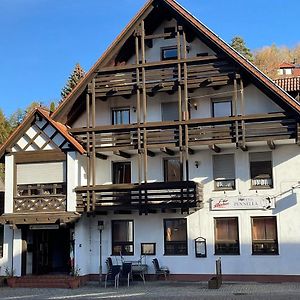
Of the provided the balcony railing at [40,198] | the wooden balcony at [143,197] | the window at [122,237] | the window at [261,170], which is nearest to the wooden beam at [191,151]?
the wooden balcony at [143,197]

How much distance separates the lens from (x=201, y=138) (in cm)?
2338

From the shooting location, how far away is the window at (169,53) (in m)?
25.6

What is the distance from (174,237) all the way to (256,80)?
7.75 meters

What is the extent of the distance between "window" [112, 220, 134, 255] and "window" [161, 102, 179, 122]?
5.05m

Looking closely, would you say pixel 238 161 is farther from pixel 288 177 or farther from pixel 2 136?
pixel 2 136

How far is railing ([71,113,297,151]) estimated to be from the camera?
22453 mm

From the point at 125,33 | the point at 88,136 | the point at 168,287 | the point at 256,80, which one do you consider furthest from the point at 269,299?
the point at 125,33

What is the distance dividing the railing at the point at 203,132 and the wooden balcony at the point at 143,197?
176 cm

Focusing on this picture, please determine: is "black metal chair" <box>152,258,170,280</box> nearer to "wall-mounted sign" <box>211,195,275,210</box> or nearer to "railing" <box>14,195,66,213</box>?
"wall-mounted sign" <box>211,195,275,210</box>

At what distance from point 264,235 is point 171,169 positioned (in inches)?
201

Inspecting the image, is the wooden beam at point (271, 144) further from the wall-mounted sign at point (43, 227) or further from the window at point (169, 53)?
the wall-mounted sign at point (43, 227)

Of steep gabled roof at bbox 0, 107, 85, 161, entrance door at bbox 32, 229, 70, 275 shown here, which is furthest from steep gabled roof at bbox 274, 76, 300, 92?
entrance door at bbox 32, 229, 70, 275

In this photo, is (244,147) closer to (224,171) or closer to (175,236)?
(224,171)

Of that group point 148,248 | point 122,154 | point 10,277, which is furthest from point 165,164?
point 10,277
